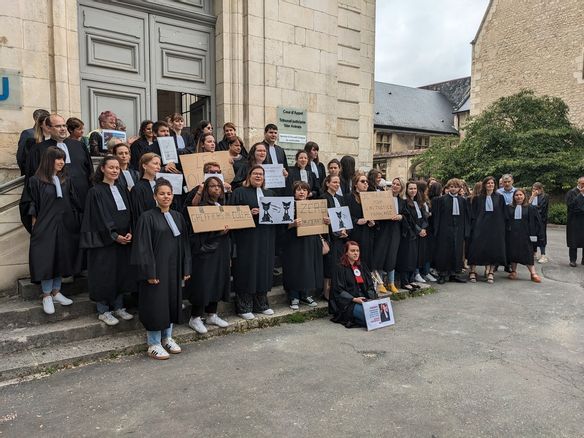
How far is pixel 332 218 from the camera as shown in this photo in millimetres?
6531

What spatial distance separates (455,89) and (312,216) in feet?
191

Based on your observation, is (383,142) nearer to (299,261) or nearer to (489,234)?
(489,234)

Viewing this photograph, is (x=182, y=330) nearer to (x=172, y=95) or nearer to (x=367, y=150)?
(x=172, y=95)

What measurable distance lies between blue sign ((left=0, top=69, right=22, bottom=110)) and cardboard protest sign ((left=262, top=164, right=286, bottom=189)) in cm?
354

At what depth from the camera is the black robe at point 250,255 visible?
231 inches

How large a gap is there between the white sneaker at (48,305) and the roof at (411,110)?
143 feet

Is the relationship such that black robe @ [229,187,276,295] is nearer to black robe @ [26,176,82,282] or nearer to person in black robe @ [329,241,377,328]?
person in black robe @ [329,241,377,328]

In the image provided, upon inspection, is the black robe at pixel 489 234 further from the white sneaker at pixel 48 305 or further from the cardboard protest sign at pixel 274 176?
the white sneaker at pixel 48 305

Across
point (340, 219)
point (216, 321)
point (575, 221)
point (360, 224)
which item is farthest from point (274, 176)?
point (575, 221)

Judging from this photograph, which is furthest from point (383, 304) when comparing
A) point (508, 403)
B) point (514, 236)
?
point (514, 236)

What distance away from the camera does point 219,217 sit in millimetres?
5383

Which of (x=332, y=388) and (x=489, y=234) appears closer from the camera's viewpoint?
(x=332, y=388)

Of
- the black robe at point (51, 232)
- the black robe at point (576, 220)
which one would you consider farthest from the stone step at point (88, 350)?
the black robe at point (576, 220)

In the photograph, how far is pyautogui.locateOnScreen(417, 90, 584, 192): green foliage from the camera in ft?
74.8
